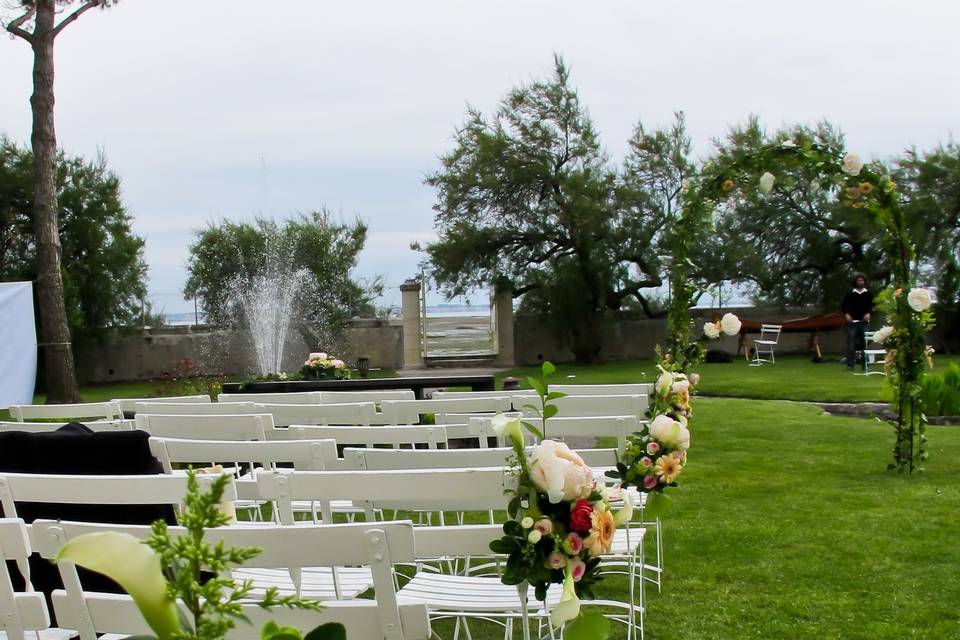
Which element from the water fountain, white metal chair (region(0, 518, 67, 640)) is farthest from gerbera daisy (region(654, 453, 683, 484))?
the water fountain

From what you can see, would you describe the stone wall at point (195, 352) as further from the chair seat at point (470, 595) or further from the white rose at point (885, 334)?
the chair seat at point (470, 595)

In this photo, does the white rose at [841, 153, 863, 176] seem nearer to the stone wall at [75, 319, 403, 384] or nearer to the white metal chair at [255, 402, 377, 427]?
the white metal chair at [255, 402, 377, 427]

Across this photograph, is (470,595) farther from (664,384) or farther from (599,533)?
(599,533)

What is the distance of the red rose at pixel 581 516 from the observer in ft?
6.46

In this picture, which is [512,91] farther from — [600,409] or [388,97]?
[600,409]

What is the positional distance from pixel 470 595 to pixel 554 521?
3.85 feet

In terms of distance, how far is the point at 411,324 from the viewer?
22.5 m

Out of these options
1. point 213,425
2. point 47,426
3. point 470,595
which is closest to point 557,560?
point 470,595

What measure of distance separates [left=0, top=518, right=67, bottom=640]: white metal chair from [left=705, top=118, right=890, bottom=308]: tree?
21.5 meters

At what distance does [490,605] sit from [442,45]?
9449 millimetres

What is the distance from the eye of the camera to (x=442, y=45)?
11500mm

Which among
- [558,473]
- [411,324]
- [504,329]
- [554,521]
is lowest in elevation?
[554,521]

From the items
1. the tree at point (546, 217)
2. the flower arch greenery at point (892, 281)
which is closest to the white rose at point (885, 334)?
the flower arch greenery at point (892, 281)

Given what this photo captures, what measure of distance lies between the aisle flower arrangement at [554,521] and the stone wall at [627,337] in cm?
2127
